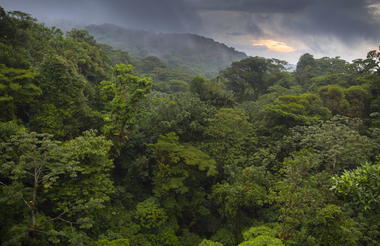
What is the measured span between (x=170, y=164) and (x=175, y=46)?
162 meters

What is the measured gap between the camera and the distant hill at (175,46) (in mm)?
136375

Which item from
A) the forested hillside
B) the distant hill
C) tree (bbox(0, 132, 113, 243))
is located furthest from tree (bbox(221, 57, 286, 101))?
the distant hill

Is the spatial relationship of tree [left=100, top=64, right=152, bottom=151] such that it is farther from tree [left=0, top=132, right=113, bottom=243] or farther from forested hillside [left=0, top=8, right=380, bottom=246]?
tree [left=0, top=132, right=113, bottom=243]

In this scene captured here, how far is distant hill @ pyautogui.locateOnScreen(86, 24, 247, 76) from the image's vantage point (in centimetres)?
13638

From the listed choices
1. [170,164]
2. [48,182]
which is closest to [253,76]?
[170,164]

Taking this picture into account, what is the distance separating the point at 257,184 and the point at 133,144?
859cm

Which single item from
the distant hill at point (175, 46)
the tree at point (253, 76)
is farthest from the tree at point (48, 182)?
the distant hill at point (175, 46)

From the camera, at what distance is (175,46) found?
541 feet

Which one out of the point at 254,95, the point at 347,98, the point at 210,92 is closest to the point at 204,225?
the point at 210,92

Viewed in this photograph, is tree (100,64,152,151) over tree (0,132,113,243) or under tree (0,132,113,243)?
over

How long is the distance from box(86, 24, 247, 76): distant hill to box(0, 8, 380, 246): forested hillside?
113 metres

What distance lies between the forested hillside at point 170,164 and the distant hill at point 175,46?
113 metres

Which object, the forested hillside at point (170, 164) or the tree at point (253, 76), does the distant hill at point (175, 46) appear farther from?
the forested hillside at point (170, 164)

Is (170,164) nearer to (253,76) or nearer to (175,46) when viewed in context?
(253,76)
